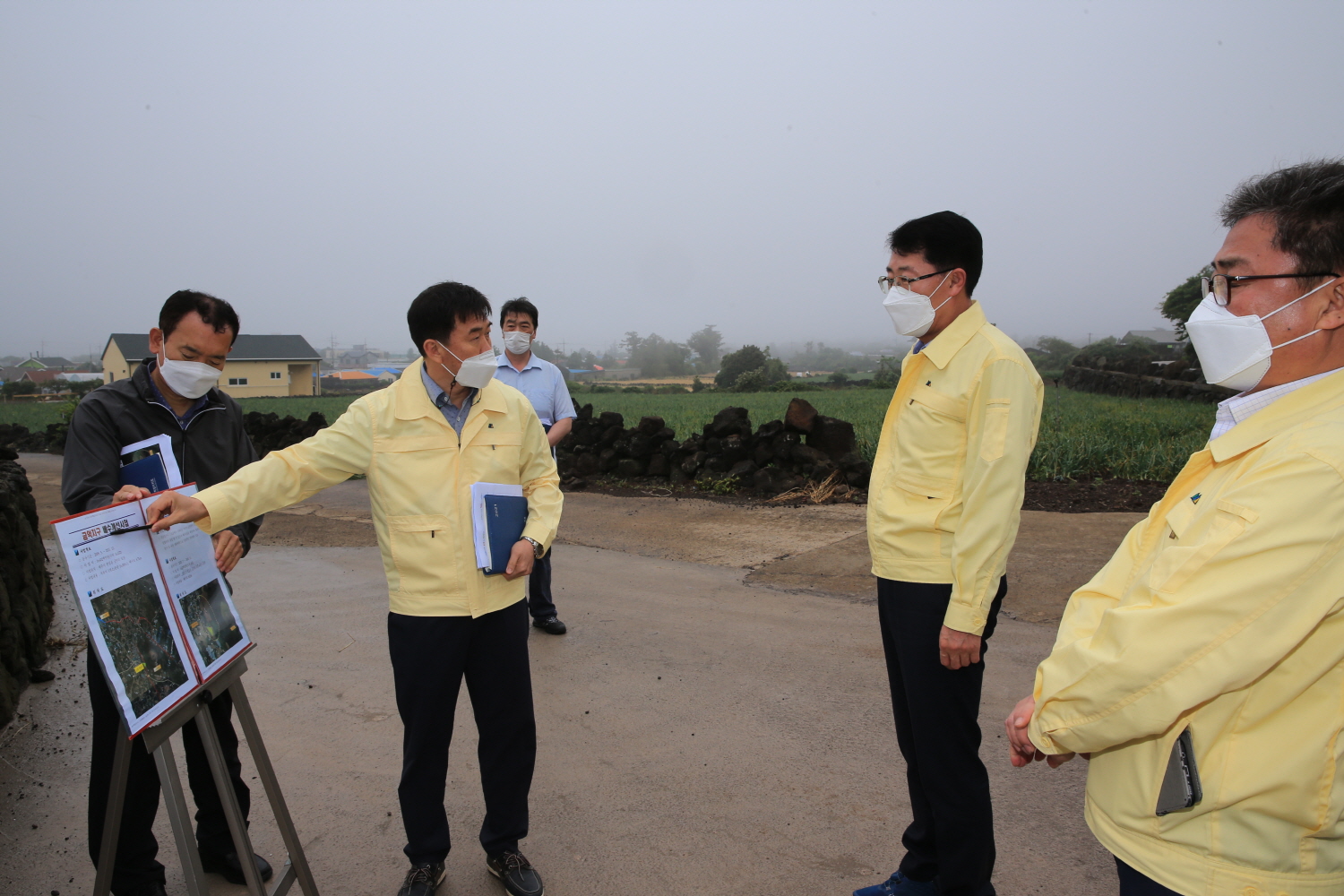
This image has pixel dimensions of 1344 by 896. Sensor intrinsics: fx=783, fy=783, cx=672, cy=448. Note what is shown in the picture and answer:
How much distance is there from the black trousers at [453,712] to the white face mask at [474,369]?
815 millimetres

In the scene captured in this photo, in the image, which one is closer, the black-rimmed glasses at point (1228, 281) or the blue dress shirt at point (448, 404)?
the black-rimmed glasses at point (1228, 281)

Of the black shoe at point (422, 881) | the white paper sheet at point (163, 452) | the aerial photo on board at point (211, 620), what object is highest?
the white paper sheet at point (163, 452)

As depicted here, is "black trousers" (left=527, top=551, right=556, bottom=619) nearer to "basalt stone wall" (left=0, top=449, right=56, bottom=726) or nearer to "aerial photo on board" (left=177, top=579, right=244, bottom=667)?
"aerial photo on board" (left=177, top=579, right=244, bottom=667)

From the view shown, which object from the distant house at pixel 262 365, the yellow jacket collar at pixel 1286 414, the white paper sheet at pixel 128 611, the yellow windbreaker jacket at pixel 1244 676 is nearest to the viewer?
the yellow windbreaker jacket at pixel 1244 676

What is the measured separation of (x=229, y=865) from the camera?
2865 millimetres

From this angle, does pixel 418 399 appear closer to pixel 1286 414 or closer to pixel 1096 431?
pixel 1286 414

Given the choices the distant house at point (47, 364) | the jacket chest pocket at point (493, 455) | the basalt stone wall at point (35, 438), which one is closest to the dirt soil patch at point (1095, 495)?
the jacket chest pocket at point (493, 455)

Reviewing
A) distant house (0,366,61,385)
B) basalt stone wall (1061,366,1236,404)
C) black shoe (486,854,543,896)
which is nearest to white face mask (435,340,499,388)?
black shoe (486,854,543,896)

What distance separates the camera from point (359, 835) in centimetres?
304

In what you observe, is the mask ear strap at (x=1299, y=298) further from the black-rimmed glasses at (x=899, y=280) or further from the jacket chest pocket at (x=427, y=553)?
the jacket chest pocket at (x=427, y=553)

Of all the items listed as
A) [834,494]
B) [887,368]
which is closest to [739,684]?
[834,494]

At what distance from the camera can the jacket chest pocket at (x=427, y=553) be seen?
2.62 m

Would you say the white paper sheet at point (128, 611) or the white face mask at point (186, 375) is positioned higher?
the white face mask at point (186, 375)

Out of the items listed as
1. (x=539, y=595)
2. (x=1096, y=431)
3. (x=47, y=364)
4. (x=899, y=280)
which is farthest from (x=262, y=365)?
(x=47, y=364)
